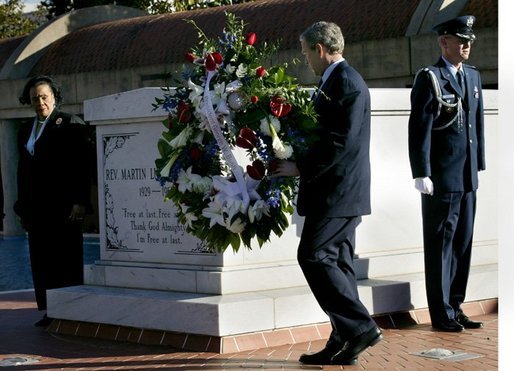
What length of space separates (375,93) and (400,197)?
2.77 ft

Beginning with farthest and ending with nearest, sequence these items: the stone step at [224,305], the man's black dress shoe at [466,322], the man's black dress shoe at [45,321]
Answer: the man's black dress shoe at [45,321] < the man's black dress shoe at [466,322] < the stone step at [224,305]

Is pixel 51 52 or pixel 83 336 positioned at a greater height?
pixel 51 52

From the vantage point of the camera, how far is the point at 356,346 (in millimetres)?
6191

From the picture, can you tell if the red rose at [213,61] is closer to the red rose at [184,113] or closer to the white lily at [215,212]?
the red rose at [184,113]

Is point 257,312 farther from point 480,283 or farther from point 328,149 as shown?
point 480,283

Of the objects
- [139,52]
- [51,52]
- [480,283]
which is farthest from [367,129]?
[51,52]

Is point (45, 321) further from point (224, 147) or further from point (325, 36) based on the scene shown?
point (325, 36)

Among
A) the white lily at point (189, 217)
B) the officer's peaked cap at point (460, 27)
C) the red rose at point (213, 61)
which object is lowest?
the white lily at point (189, 217)

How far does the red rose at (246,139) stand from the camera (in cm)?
606

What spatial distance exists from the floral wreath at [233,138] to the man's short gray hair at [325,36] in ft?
0.69

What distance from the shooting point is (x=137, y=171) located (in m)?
7.93

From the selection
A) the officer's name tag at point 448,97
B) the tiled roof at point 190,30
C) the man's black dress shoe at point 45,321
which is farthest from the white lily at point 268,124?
the tiled roof at point 190,30

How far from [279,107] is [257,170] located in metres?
0.37

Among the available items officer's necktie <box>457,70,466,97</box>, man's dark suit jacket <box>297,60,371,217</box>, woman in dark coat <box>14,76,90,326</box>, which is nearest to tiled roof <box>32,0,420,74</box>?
woman in dark coat <box>14,76,90,326</box>
